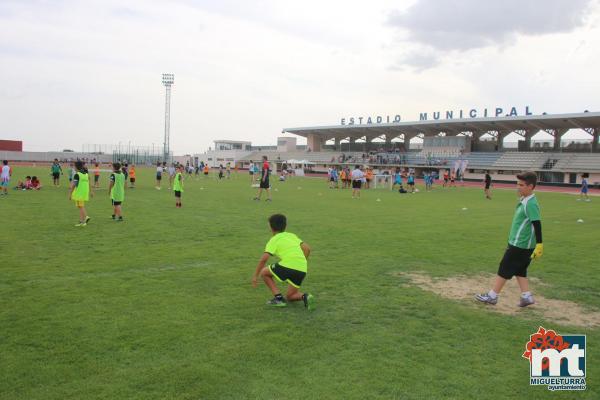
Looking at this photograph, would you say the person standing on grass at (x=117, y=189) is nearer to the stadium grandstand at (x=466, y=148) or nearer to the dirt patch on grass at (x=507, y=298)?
the dirt patch on grass at (x=507, y=298)

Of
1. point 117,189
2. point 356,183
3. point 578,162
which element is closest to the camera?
point 117,189

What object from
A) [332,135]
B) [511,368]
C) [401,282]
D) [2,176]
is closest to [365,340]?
[511,368]

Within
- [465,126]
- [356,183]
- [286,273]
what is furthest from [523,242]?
[465,126]

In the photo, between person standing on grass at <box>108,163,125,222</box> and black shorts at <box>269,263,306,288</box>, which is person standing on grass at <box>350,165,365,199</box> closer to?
person standing on grass at <box>108,163,125,222</box>

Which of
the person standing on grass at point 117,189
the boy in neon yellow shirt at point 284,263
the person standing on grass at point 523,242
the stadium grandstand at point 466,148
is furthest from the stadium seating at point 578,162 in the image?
the boy in neon yellow shirt at point 284,263

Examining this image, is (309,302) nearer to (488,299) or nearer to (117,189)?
(488,299)

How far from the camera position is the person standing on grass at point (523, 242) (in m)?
6.12

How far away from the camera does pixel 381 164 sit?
213 feet

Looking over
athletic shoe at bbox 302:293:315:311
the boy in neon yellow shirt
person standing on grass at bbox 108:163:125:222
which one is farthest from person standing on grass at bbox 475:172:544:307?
person standing on grass at bbox 108:163:125:222

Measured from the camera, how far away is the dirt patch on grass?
5926 mm

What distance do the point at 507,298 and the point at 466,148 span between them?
56733mm

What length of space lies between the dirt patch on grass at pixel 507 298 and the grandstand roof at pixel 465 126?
152 ft

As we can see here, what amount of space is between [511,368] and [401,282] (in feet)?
10.2

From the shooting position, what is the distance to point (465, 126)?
5925cm
